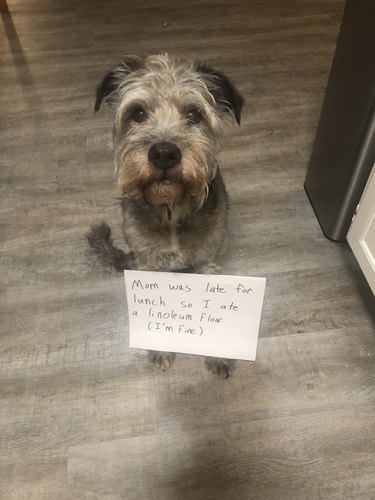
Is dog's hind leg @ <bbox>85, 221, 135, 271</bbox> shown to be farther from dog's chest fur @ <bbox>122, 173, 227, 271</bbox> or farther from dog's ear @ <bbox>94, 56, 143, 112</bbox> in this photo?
dog's ear @ <bbox>94, 56, 143, 112</bbox>

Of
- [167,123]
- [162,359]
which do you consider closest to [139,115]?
[167,123]

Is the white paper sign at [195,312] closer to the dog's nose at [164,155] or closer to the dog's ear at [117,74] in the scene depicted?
the dog's nose at [164,155]

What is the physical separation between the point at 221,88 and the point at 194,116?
0.44 ft

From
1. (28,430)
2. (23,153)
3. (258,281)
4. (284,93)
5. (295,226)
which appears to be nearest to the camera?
(258,281)

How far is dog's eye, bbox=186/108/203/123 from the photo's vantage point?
120cm

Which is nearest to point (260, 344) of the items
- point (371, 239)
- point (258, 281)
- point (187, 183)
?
point (258, 281)

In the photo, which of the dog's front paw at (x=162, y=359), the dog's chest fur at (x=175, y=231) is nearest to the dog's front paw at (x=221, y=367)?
the dog's front paw at (x=162, y=359)

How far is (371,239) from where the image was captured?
1430 mm

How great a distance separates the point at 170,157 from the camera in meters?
1.07

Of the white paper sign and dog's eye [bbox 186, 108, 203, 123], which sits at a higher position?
dog's eye [bbox 186, 108, 203, 123]

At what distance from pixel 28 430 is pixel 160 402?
1.49 feet

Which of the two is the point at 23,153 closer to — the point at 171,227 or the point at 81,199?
the point at 81,199

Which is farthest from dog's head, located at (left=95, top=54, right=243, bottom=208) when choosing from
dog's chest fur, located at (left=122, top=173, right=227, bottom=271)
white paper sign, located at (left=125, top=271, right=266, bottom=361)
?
white paper sign, located at (left=125, top=271, right=266, bottom=361)

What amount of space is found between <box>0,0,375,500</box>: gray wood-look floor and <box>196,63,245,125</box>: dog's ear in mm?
731
